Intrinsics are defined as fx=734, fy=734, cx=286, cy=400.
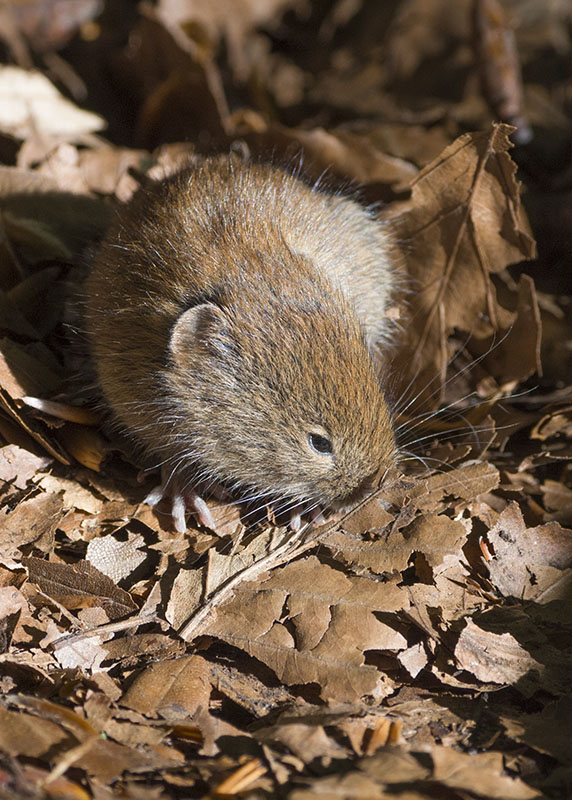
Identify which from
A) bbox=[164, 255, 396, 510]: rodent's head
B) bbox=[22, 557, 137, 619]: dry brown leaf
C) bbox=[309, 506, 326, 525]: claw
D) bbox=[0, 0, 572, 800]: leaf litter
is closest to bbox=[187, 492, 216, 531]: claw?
bbox=[0, 0, 572, 800]: leaf litter

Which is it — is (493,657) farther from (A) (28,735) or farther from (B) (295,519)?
(A) (28,735)

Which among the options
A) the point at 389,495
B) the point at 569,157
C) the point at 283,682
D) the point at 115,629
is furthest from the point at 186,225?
the point at 569,157

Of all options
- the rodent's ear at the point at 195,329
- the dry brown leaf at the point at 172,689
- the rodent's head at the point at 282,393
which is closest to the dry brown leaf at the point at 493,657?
the rodent's head at the point at 282,393

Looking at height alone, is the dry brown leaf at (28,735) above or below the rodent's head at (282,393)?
below

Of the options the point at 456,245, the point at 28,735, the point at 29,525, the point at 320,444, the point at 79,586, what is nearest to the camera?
the point at 28,735

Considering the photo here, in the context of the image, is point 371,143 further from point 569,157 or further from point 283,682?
point 283,682

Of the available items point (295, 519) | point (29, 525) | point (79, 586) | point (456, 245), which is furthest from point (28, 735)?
point (456, 245)

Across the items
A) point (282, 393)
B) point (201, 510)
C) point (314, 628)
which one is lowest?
point (314, 628)

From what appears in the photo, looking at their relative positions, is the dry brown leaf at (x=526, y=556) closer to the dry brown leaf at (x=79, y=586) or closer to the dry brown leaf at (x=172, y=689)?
the dry brown leaf at (x=172, y=689)
